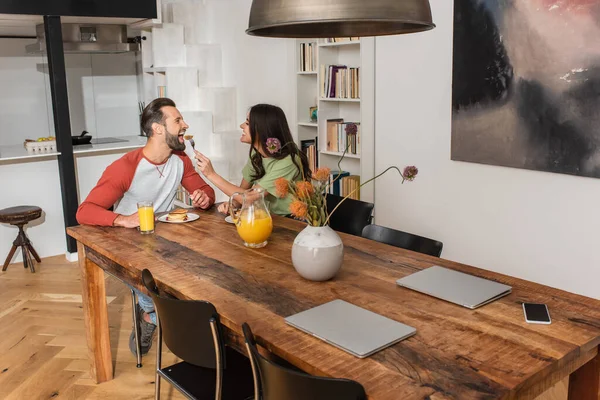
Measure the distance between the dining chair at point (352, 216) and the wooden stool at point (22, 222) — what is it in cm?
266

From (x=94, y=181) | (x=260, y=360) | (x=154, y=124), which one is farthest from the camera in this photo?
(x=94, y=181)

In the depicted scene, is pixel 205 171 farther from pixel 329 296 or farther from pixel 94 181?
pixel 94 181

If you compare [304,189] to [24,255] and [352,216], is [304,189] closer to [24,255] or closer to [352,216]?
[352,216]

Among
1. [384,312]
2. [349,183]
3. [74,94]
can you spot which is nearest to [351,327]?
[384,312]

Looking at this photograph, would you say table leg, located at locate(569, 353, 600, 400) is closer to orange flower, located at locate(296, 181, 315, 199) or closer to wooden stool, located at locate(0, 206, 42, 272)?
orange flower, located at locate(296, 181, 315, 199)

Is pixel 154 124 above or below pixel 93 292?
above

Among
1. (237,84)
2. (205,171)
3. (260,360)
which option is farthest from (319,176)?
(237,84)

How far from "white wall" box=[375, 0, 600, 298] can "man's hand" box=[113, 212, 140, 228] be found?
2.17 m

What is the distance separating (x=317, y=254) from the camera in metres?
2.01

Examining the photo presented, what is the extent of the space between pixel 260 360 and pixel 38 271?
381 cm

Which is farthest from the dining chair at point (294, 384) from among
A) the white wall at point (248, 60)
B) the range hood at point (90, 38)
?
the range hood at point (90, 38)

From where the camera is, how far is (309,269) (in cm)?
204

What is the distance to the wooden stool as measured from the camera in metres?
4.59

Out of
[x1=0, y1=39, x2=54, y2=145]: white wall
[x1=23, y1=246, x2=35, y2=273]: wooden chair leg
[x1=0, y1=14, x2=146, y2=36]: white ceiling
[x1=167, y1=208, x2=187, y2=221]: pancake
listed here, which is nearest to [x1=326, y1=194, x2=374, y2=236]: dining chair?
[x1=167, y1=208, x2=187, y2=221]: pancake
